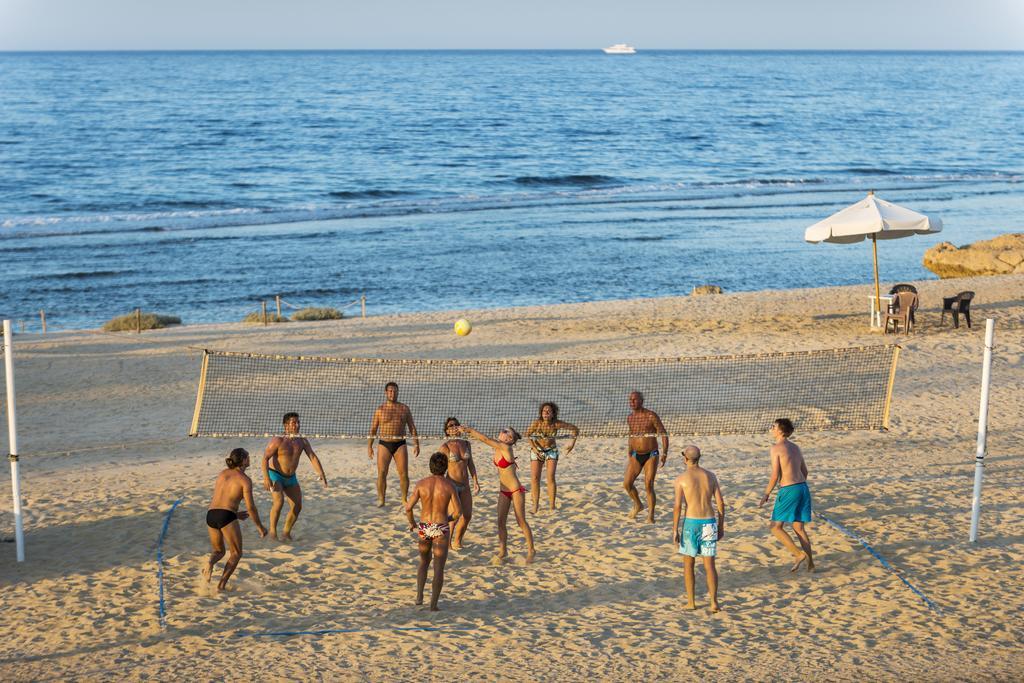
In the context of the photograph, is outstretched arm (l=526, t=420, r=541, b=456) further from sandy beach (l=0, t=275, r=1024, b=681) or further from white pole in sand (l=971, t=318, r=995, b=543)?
white pole in sand (l=971, t=318, r=995, b=543)

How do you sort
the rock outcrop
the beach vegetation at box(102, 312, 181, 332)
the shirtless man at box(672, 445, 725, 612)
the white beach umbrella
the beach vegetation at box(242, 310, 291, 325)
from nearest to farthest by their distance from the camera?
the shirtless man at box(672, 445, 725, 612) < the white beach umbrella < the beach vegetation at box(102, 312, 181, 332) < the beach vegetation at box(242, 310, 291, 325) < the rock outcrop

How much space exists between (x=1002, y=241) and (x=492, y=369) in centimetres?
1735

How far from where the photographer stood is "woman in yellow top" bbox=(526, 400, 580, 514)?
456 inches

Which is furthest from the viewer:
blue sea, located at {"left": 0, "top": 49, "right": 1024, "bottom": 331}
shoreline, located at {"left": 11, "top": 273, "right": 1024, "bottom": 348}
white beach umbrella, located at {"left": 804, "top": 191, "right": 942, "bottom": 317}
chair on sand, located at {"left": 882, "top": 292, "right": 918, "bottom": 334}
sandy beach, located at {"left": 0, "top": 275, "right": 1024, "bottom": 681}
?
blue sea, located at {"left": 0, "top": 49, "right": 1024, "bottom": 331}

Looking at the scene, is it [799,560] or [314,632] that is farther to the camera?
[799,560]

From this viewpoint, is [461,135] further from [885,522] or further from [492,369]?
[885,522]

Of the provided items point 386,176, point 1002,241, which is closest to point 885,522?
point 1002,241

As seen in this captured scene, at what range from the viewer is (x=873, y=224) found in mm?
19703

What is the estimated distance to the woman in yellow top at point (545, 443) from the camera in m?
11.6

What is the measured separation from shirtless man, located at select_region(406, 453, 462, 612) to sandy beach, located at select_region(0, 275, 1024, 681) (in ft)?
2.02

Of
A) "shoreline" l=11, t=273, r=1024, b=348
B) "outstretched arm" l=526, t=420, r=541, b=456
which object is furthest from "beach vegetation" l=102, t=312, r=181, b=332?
"outstretched arm" l=526, t=420, r=541, b=456

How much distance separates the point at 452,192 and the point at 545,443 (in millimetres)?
38911

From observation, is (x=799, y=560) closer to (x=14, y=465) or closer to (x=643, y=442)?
(x=643, y=442)

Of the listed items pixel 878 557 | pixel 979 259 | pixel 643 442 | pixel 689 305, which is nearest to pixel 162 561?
pixel 643 442
